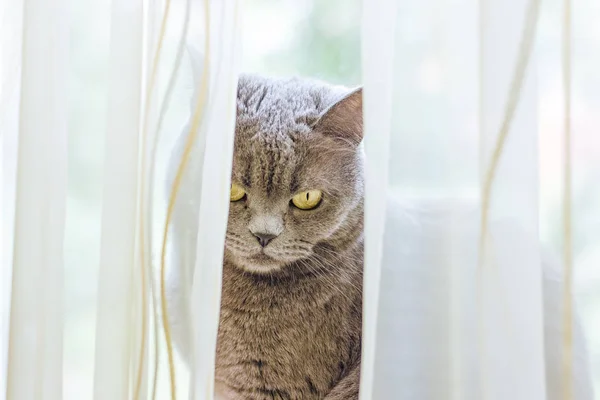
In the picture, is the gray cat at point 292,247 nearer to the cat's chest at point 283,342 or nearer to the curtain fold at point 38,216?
the cat's chest at point 283,342

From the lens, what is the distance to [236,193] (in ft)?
2.69

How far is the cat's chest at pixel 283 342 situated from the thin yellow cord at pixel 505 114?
292 millimetres

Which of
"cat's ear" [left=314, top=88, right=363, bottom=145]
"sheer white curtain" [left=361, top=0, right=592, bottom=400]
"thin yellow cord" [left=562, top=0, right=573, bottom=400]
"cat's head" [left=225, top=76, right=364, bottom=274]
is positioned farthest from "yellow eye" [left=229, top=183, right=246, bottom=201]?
"thin yellow cord" [left=562, top=0, right=573, bottom=400]

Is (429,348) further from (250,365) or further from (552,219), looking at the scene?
(250,365)

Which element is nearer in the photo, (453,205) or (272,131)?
(453,205)

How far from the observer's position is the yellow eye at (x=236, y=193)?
0.81m

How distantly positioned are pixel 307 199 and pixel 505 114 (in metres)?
0.35

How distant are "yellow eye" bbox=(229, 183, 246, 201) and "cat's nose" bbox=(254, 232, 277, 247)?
2.3 inches

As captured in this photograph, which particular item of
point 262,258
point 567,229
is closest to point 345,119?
point 262,258

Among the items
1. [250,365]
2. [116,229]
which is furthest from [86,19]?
[250,365]

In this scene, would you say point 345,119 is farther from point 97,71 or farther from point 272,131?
point 97,71

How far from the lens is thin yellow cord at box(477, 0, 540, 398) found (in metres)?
0.54

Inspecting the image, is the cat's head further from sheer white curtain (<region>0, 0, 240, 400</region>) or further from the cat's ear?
sheer white curtain (<region>0, 0, 240, 400</region>)

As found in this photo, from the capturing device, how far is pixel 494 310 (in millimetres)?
554
